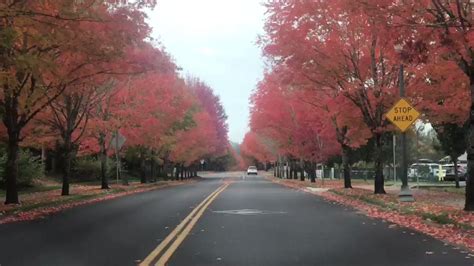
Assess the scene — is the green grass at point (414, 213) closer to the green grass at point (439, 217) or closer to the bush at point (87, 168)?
the green grass at point (439, 217)

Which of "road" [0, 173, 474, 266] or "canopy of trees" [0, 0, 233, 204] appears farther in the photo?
"canopy of trees" [0, 0, 233, 204]

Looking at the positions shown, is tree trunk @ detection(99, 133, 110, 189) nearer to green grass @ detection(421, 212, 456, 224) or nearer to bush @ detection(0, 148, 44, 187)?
bush @ detection(0, 148, 44, 187)

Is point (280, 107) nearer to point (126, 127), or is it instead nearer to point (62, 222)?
point (126, 127)

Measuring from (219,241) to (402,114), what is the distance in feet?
34.3

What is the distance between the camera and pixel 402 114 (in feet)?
Answer: 64.2

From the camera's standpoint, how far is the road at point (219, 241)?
9.27m

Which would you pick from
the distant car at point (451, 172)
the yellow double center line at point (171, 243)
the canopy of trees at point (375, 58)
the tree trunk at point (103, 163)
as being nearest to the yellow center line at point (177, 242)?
the yellow double center line at point (171, 243)

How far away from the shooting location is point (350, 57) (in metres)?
23.8

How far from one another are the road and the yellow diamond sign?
4.18m

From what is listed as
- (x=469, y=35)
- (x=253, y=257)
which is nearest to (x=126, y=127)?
(x=469, y=35)

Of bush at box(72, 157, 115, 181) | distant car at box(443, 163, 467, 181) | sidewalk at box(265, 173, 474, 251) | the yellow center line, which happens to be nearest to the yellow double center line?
the yellow center line

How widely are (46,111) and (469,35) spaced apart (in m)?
20.1

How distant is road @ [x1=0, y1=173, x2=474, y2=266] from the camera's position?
30.4 ft

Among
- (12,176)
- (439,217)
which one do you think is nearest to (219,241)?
(439,217)
